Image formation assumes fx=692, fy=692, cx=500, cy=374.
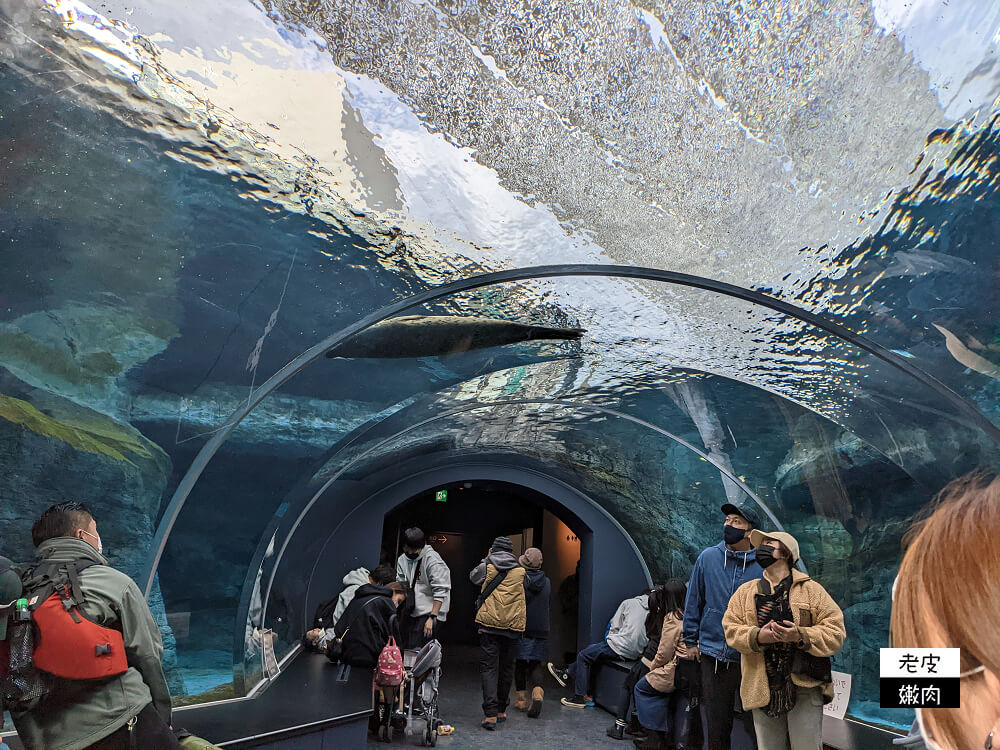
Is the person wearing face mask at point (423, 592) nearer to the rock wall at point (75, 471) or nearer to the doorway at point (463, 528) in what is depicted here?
the rock wall at point (75, 471)

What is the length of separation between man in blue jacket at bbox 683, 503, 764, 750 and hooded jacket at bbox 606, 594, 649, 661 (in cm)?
312

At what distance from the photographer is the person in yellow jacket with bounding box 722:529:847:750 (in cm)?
389

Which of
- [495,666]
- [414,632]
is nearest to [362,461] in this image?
[414,632]

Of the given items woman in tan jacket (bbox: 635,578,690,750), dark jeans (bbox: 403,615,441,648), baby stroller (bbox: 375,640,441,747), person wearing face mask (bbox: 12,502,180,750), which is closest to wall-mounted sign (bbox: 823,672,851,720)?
woman in tan jacket (bbox: 635,578,690,750)

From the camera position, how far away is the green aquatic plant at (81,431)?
134 inches

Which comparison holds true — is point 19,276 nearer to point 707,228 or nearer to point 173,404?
point 173,404

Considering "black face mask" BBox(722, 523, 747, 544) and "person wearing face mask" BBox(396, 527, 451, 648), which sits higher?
"black face mask" BBox(722, 523, 747, 544)

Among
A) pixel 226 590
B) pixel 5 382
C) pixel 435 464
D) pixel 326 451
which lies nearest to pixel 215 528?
pixel 226 590

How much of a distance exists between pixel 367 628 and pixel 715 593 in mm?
2969

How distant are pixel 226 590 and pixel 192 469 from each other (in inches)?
76.0

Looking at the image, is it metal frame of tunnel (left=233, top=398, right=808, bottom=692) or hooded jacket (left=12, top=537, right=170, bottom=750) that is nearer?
hooded jacket (left=12, top=537, right=170, bottom=750)

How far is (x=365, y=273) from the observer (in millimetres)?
4195

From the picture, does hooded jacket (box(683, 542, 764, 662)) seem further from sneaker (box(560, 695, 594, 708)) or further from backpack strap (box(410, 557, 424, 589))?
sneaker (box(560, 695, 594, 708))

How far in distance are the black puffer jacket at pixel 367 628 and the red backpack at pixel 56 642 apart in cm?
327
